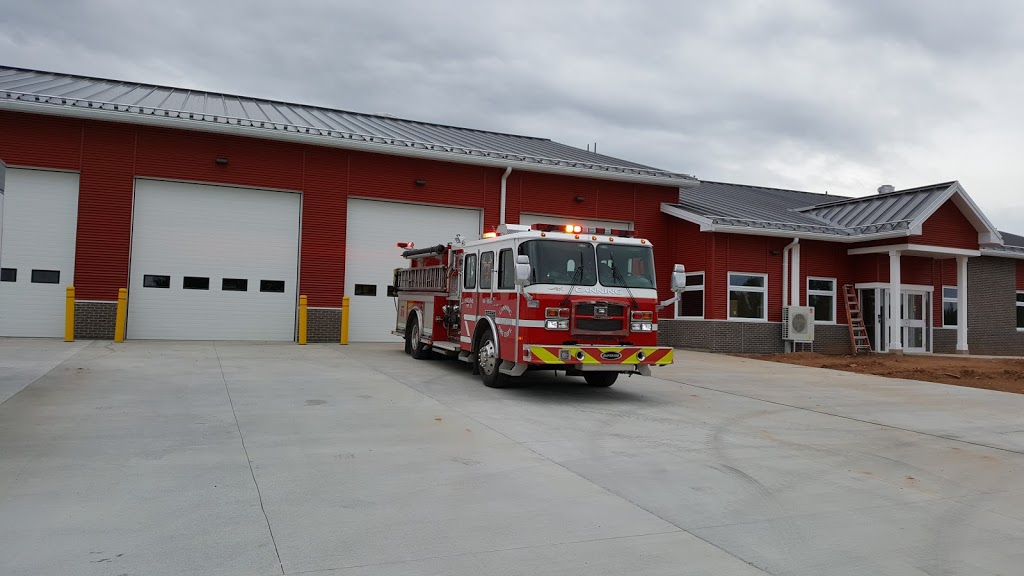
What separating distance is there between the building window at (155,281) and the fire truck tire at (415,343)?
6993 mm

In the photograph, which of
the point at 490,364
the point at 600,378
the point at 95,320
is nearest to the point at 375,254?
the point at 95,320

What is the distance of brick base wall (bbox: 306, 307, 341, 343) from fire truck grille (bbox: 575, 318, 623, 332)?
11198 millimetres

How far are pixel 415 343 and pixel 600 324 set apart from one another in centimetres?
627

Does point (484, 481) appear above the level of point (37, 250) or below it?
below

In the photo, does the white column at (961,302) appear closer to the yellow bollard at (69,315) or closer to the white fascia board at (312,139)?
the white fascia board at (312,139)

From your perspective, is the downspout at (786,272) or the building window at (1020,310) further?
the building window at (1020,310)

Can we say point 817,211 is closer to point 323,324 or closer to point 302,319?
point 323,324

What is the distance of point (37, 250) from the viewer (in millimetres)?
17844

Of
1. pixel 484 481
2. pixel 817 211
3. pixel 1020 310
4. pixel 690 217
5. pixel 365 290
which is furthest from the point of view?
pixel 1020 310

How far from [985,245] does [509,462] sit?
24.3 m

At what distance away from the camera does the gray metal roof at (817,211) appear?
2227 cm

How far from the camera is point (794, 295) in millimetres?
22953

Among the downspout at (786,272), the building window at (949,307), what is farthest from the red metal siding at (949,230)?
the downspout at (786,272)

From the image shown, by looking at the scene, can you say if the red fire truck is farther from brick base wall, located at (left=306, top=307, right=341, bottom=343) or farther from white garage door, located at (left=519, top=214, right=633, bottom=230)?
white garage door, located at (left=519, top=214, right=633, bottom=230)
